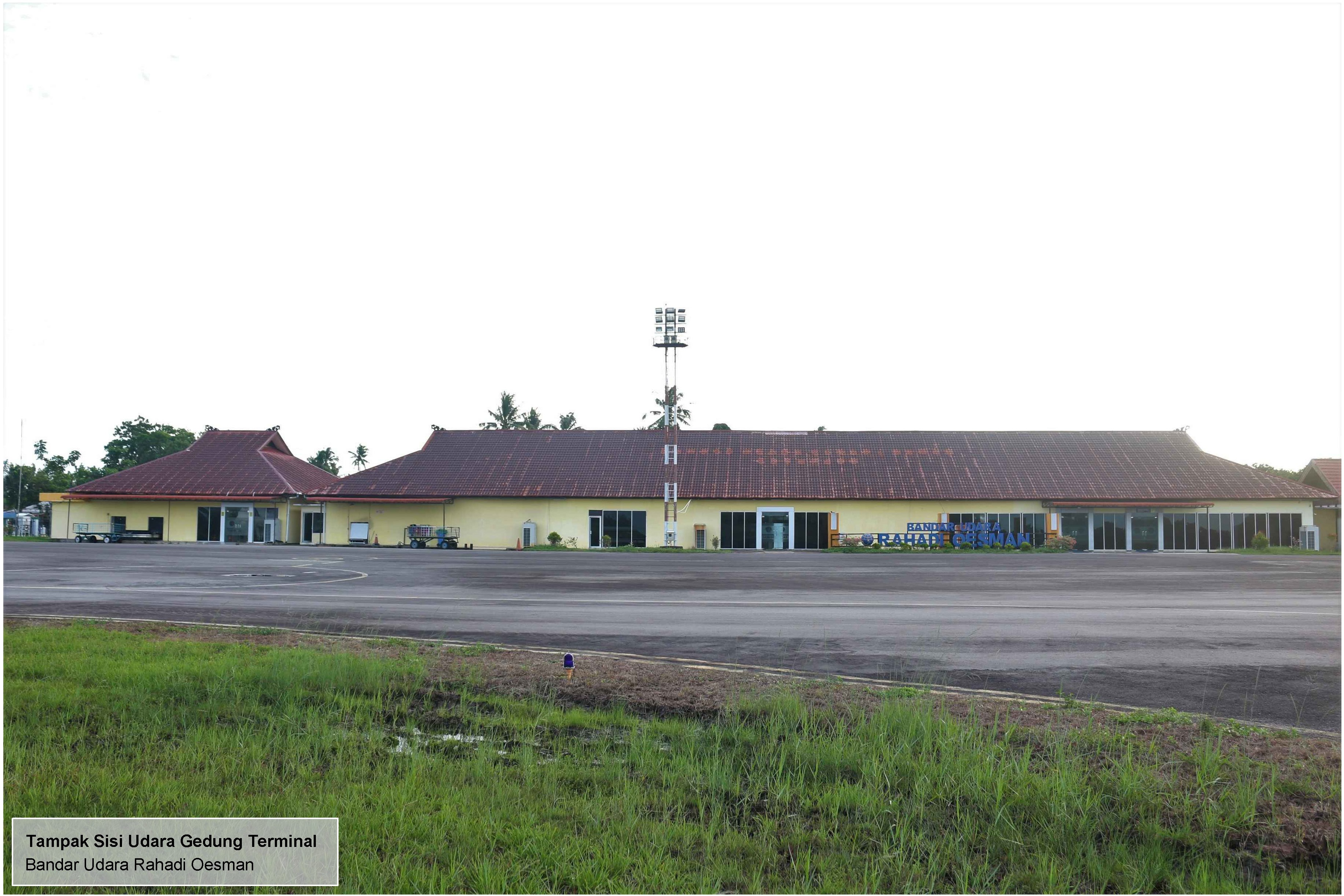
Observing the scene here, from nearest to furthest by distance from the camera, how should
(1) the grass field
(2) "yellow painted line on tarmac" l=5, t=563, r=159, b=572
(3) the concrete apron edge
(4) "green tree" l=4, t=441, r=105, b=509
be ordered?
1. (1) the grass field
2. (3) the concrete apron edge
3. (2) "yellow painted line on tarmac" l=5, t=563, r=159, b=572
4. (4) "green tree" l=4, t=441, r=105, b=509

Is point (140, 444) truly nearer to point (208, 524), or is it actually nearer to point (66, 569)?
point (208, 524)

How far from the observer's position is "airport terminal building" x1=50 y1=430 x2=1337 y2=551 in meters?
41.7

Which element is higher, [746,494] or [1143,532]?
[746,494]

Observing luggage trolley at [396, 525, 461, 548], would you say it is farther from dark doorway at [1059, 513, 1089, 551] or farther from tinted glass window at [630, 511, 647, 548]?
dark doorway at [1059, 513, 1089, 551]

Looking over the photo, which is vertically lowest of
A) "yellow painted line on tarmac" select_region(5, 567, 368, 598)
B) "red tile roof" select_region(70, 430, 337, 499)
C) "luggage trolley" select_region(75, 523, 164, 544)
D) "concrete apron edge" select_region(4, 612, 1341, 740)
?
"luggage trolley" select_region(75, 523, 164, 544)

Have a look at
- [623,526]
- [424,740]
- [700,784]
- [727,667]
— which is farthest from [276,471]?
[700,784]

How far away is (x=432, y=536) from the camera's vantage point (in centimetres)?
4334

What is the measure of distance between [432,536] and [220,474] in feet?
50.8

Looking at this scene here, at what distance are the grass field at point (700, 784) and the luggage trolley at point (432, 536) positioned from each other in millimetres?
37094

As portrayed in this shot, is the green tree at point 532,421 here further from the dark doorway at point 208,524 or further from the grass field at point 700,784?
the grass field at point 700,784

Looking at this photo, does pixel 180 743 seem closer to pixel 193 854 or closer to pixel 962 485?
pixel 193 854

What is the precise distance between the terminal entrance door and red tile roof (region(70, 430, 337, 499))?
1804 inches

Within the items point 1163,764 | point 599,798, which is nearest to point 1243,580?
point 1163,764

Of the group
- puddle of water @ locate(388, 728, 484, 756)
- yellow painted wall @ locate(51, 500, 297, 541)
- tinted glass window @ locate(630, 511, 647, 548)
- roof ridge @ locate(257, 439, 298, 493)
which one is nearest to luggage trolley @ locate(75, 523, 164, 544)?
yellow painted wall @ locate(51, 500, 297, 541)
